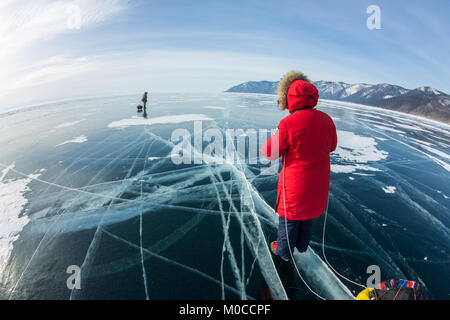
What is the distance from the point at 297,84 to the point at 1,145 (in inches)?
440

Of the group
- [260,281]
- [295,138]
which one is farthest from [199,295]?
[295,138]

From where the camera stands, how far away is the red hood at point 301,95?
140cm

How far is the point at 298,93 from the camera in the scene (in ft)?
4.60

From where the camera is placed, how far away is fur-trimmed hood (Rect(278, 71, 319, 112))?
140 cm

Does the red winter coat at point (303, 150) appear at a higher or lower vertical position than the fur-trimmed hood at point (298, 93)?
lower

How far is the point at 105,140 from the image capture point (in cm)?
719

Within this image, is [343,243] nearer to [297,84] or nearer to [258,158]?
[297,84]

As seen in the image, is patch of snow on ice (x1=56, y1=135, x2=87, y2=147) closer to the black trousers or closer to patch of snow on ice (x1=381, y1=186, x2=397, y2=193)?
the black trousers

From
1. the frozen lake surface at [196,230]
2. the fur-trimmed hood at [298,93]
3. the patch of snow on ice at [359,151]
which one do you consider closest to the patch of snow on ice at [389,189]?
the frozen lake surface at [196,230]

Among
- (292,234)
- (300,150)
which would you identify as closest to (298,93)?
(300,150)

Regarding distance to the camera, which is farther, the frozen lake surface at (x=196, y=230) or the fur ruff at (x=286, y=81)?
the frozen lake surface at (x=196, y=230)

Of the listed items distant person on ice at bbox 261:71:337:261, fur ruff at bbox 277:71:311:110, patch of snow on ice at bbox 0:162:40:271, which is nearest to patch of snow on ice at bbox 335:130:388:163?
distant person on ice at bbox 261:71:337:261

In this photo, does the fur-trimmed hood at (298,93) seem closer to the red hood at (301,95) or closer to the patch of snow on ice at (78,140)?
the red hood at (301,95)

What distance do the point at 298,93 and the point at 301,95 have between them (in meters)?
0.03
